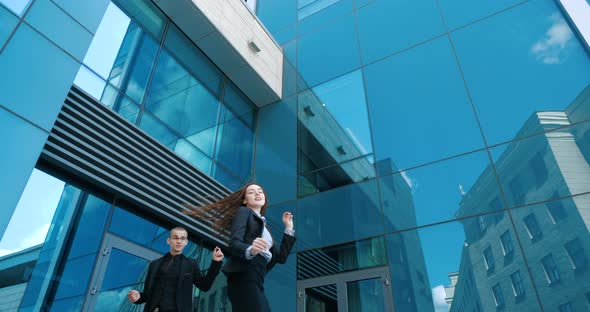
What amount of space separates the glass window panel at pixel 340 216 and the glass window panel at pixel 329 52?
9.31 feet

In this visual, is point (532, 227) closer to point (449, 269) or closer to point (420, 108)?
point (449, 269)

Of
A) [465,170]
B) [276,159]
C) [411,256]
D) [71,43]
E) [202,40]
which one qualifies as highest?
[202,40]

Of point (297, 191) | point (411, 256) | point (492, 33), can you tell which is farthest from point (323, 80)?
point (411, 256)

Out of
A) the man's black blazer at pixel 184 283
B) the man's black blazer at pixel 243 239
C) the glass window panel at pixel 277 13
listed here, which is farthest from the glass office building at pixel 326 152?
the man's black blazer at pixel 243 239

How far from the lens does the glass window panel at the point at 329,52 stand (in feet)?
28.3

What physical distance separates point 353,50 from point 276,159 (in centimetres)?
293

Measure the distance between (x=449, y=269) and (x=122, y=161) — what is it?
195 inches

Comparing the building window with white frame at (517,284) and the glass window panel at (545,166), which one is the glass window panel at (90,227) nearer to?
the building window with white frame at (517,284)

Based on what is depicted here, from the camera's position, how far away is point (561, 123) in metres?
5.79

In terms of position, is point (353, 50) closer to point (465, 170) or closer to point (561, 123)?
point (465, 170)

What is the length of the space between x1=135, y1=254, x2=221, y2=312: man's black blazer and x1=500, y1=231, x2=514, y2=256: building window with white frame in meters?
4.23

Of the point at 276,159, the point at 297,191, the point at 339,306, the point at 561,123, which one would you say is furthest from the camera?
the point at 276,159

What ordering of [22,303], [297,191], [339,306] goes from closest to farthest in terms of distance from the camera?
[22,303] → [339,306] → [297,191]

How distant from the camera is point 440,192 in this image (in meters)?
6.26
